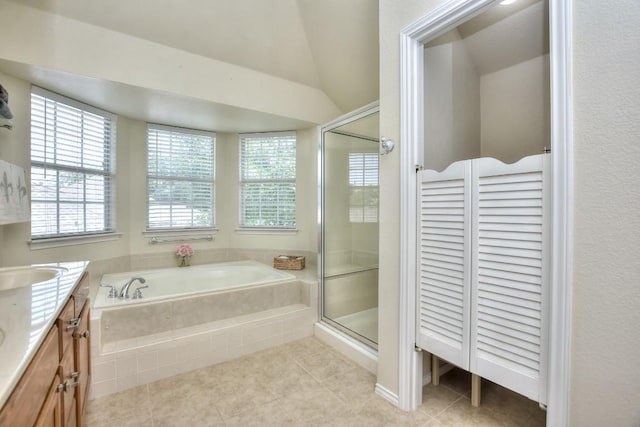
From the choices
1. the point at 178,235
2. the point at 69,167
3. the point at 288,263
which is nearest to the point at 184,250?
the point at 178,235

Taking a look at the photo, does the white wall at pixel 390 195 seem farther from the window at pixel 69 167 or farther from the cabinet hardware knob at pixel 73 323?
the window at pixel 69 167

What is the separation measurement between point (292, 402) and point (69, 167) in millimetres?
2908

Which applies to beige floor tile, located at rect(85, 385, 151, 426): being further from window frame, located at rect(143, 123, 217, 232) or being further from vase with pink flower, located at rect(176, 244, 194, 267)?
window frame, located at rect(143, 123, 217, 232)

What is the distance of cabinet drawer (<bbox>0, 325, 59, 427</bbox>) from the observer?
65 centimetres

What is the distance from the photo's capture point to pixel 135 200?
11.3ft

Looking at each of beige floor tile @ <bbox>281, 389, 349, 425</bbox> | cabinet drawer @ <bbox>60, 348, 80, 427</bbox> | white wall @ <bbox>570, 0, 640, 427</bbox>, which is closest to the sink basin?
cabinet drawer @ <bbox>60, 348, 80, 427</bbox>

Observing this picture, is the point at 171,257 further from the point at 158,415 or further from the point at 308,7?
the point at 308,7

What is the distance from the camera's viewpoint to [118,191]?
3.28 metres

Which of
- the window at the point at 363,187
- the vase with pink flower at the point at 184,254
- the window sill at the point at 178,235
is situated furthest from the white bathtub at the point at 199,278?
the window at the point at 363,187

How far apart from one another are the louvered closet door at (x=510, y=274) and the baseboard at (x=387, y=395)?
0.59 metres

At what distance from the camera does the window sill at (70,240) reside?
98.0 inches

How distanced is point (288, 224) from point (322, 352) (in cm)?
180

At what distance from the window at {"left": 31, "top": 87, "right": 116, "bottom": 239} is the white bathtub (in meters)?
0.63

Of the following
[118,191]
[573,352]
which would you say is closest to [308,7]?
[118,191]
